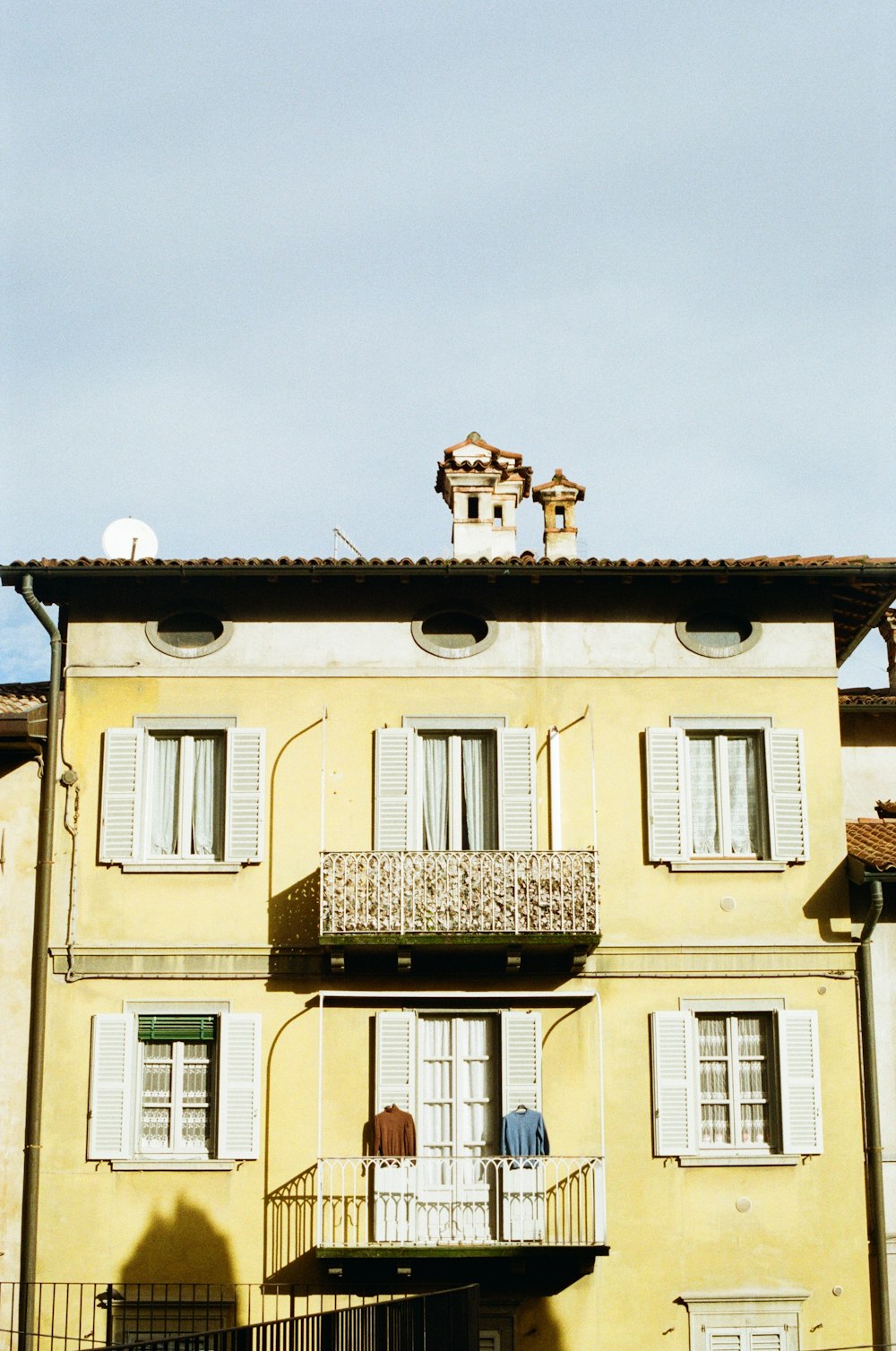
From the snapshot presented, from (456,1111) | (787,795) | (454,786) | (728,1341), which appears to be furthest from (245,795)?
(728,1341)

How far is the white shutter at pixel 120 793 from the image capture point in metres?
19.3

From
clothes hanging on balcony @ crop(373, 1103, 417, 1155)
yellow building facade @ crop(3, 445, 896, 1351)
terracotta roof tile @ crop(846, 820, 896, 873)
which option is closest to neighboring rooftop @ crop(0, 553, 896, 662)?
yellow building facade @ crop(3, 445, 896, 1351)

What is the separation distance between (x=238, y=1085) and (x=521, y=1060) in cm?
302

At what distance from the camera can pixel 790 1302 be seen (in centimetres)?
1820

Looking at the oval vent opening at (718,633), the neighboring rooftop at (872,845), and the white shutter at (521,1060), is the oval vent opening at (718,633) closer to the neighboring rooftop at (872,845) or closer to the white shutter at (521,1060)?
the neighboring rooftop at (872,845)

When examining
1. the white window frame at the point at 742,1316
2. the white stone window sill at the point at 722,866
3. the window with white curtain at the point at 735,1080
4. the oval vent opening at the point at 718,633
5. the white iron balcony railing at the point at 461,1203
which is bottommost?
the white window frame at the point at 742,1316

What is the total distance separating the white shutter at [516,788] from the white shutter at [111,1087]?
15.0ft

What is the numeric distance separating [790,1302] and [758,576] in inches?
308

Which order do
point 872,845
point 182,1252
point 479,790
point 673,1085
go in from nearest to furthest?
point 182,1252
point 673,1085
point 479,790
point 872,845

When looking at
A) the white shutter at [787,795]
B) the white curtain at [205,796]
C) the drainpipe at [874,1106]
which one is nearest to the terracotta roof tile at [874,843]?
the drainpipe at [874,1106]

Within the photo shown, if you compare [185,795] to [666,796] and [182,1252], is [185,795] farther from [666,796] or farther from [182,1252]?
[666,796]

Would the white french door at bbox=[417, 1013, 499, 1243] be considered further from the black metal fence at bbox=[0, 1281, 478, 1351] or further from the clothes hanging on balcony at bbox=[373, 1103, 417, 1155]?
the black metal fence at bbox=[0, 1281, 478, 1351]

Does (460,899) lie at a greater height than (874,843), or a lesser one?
lesser

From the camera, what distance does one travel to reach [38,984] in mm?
18859
